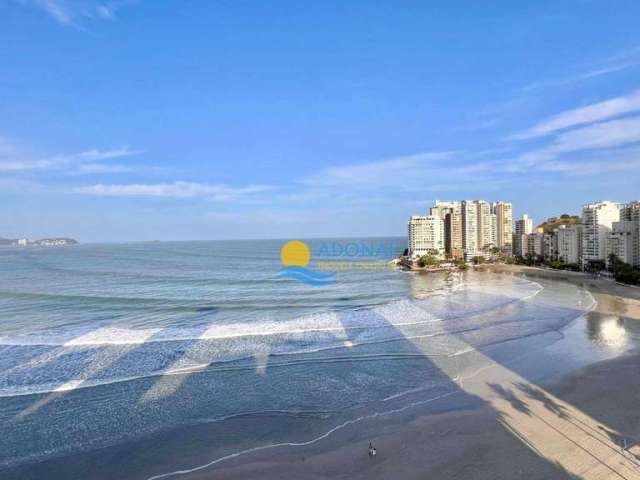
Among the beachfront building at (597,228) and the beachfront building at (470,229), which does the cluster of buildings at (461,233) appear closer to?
the beachfront building at (470,229)

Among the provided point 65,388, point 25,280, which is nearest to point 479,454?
point 65,388

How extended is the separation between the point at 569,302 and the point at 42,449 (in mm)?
30676

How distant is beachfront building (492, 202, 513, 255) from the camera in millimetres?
81375

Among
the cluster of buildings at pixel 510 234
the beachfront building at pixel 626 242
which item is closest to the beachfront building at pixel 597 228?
the cluster of buildings at pixel 510 234

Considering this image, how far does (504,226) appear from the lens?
8244 cm

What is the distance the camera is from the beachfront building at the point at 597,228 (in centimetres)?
5269

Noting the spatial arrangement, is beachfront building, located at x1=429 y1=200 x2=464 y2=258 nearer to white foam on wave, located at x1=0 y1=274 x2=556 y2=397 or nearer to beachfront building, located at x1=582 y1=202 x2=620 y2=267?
beachfront building, located at x1=582 y1=202 x2=620 y2=267

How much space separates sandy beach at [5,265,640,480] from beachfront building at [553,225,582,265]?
54.8 metres

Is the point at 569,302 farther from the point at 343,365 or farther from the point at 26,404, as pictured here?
the point at 26,404

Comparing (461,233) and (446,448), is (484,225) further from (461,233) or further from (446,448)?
(446,448)

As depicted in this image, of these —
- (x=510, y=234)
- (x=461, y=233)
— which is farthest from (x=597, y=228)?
(x=510, y=234)

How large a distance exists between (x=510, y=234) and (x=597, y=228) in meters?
29.3

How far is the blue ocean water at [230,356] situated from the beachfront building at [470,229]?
155 feet

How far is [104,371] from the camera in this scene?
1340cm
